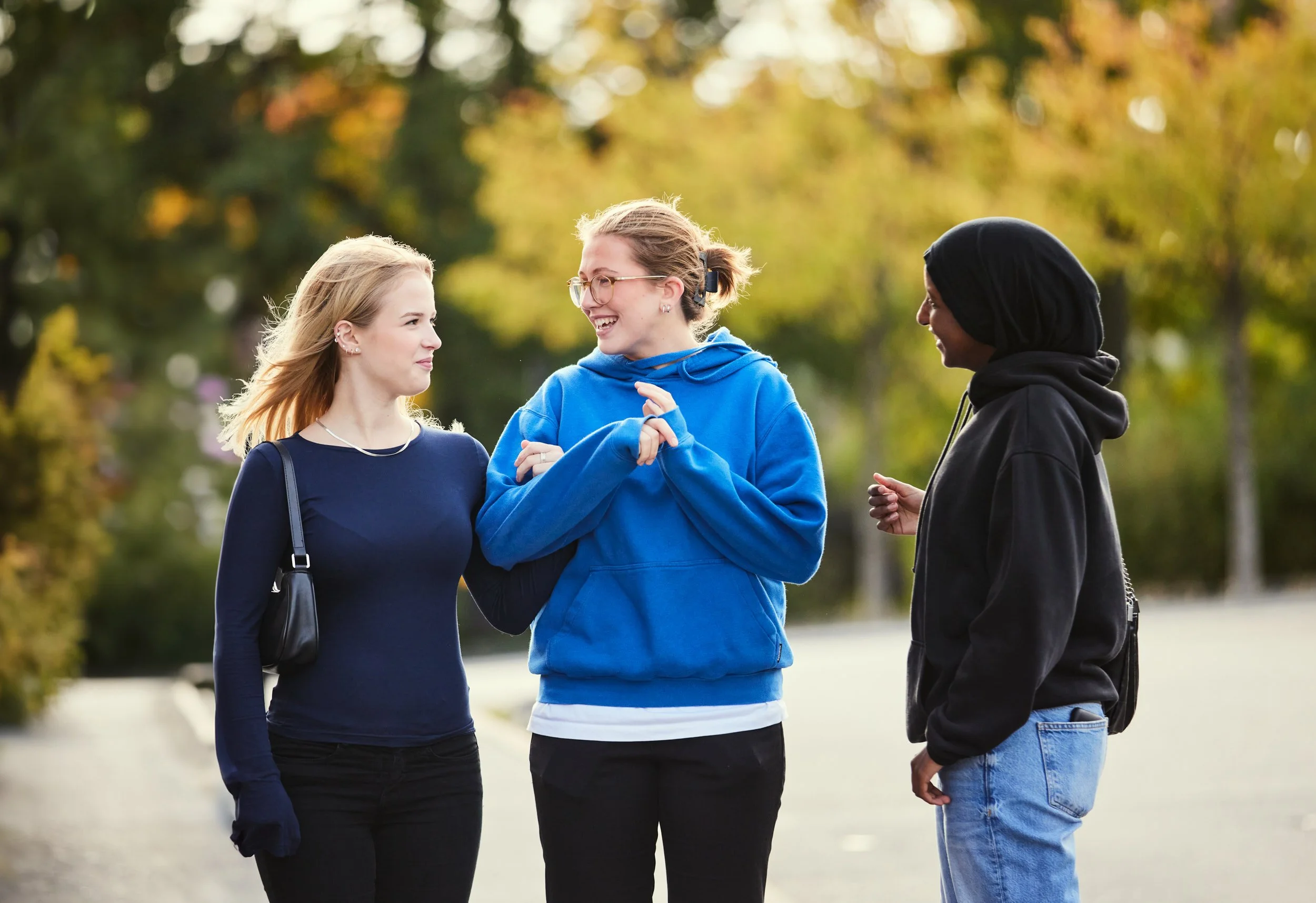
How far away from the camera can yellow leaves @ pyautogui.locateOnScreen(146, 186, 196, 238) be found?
28234 mm

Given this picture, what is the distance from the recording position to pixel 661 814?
3.26m

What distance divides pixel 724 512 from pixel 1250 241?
18.2m

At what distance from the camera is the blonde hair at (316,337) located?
3420 millimetres

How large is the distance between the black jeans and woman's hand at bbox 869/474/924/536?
1.08m

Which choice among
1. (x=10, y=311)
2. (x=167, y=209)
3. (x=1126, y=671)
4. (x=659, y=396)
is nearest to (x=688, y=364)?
(x=659, y=396)

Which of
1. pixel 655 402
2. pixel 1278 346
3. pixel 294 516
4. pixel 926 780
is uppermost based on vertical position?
pixel 1278 346

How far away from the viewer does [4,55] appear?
2666 cm

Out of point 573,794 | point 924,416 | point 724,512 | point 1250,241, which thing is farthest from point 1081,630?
point 924,416

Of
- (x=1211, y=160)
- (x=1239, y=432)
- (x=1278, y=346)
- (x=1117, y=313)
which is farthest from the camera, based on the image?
(x=1117, y=313)

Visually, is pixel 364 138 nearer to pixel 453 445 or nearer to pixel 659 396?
pixel 453 445

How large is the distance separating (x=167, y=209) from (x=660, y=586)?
96.4ft

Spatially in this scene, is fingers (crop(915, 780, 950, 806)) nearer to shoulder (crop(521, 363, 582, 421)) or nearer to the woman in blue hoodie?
the woman in blue hoodie

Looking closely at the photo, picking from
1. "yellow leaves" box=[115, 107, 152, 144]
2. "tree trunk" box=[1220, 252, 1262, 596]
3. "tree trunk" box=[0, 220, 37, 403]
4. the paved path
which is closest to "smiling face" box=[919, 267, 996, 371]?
the paved path

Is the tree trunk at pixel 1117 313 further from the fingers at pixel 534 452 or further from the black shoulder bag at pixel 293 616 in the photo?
the black shoulder bag at pixel 293 616
